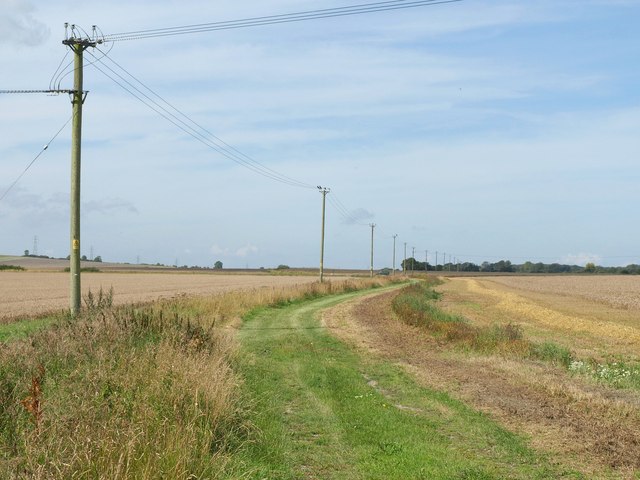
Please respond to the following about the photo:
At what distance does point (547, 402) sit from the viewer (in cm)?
1155

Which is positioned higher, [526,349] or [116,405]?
[116,405]

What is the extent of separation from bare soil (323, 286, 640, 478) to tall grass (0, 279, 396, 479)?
13.1 ft

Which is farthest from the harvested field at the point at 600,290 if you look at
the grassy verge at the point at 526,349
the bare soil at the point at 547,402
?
the bare soil at the point at 547,402

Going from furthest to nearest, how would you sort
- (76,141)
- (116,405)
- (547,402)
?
(76,141) → (547,402) → (116,405)

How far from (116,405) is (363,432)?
350cm

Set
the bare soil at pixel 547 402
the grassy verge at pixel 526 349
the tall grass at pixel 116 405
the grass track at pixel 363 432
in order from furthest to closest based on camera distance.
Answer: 1. the grassy verge at pixel 526 349
2. the bare soil at pixel 547 402
3. the grass track at pixel 363 432
4. the tall grass at pixel 116 405

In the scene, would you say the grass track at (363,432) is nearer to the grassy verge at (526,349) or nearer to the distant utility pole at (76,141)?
the grassy verge at (526,349)

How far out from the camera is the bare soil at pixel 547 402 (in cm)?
859

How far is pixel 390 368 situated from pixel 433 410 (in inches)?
189

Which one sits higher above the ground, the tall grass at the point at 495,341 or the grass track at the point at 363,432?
the tall grass at the point at 495,341

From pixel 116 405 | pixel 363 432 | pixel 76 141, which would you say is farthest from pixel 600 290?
pixel 116 405

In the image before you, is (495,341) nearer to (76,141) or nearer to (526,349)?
(526,349)

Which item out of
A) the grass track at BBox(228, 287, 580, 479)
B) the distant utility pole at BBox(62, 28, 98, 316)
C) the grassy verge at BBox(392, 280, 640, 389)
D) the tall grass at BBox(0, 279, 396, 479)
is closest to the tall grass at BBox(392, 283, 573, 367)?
the grassy verge at BBox(392, 280, 640, 389)

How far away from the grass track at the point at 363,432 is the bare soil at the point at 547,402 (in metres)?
0.43
